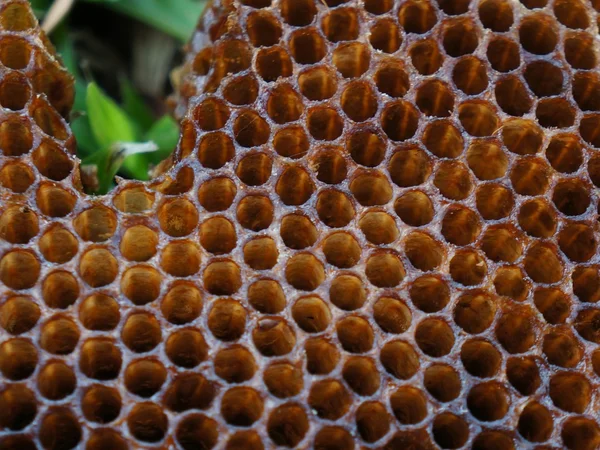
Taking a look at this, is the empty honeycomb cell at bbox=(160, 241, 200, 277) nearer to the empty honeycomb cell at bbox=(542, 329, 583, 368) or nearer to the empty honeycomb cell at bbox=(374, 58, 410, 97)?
the empty honeycomb cell at bbox=(374, 58, 410, 97)

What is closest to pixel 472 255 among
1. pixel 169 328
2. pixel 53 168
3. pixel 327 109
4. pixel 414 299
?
pixel 414 299

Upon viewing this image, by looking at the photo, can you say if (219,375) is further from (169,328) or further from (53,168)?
(53,168)

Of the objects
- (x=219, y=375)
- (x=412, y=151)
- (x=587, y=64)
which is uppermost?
(x=587, y=64)

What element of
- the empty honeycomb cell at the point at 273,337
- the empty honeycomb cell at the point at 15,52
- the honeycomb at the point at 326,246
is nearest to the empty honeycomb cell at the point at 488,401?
the honeycomb at the point at 326,246

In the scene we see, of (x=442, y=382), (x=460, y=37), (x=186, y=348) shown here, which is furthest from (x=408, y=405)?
(x=460, y=37)

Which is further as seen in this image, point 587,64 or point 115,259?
point 587,64

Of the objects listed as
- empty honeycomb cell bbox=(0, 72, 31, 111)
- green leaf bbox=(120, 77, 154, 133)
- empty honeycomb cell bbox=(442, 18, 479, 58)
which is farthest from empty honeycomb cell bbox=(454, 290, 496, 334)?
green leaf bbox=(120, 77, 154, 133)
